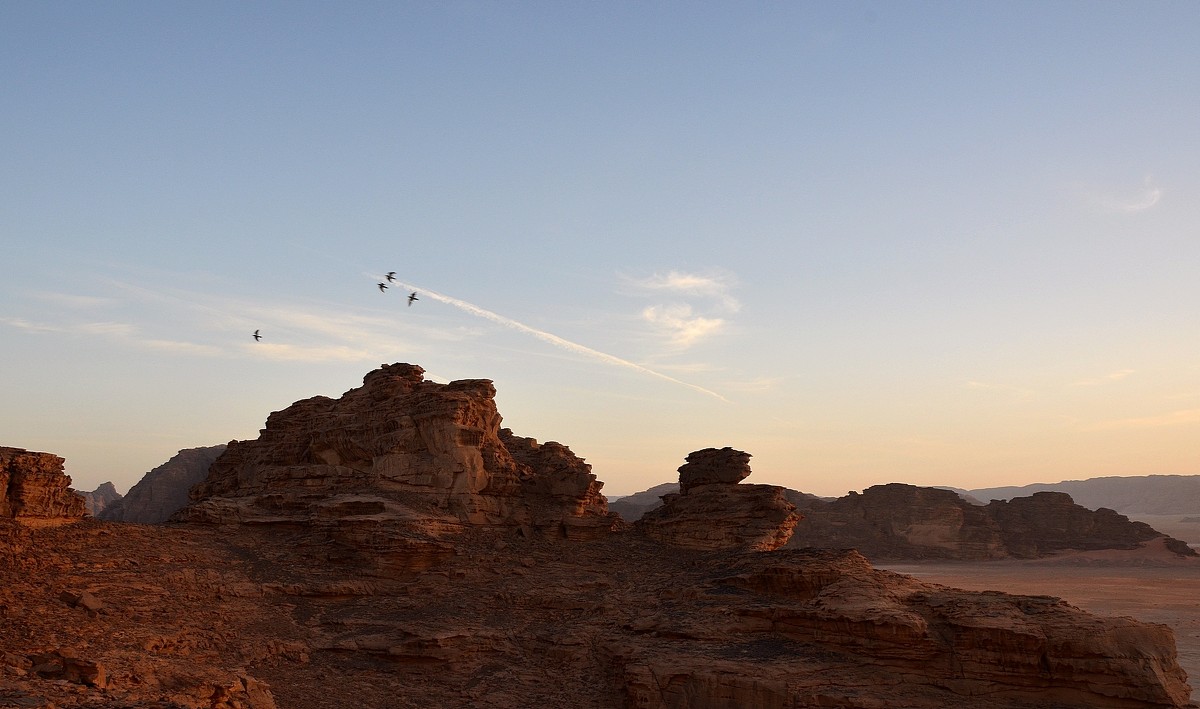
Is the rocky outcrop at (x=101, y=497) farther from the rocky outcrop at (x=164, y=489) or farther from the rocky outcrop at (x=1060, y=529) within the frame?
the rocky outcrop at (x=1060, y=529)

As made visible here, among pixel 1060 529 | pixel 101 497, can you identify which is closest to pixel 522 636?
pixel 1060 529

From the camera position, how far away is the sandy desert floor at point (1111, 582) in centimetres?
4336

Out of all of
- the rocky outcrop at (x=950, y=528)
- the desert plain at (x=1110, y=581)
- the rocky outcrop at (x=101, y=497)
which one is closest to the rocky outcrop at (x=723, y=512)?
the desert plain at (x=1110, y=581)

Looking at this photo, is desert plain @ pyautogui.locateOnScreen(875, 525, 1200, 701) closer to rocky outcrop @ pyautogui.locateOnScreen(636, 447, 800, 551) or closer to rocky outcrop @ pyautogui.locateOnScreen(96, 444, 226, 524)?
rocky outcrop @ pyautogui.locateOnScreen(636, 447, 800, 551)

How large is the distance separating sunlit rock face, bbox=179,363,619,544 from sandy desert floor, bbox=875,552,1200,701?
918 inches

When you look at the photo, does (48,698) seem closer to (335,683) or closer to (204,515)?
(335,683)

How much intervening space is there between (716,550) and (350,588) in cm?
1414

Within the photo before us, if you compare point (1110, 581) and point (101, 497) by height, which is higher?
point (101, 497)

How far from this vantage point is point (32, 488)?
23.3 meters

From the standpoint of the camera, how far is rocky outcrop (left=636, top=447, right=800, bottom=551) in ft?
107

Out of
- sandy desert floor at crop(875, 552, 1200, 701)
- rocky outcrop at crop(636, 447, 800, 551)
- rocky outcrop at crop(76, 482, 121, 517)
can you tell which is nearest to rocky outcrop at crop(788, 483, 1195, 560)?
sandy desert floor at crop(875, 552, 1200, 701)

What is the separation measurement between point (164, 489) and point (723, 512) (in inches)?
1758

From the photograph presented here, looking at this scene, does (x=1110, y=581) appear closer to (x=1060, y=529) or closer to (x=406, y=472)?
(x=1060, y=529)

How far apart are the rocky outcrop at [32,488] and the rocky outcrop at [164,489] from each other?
1229 inches
